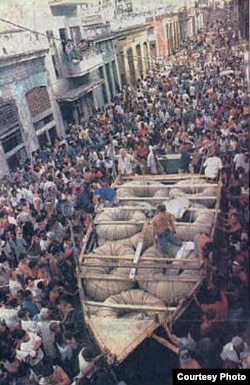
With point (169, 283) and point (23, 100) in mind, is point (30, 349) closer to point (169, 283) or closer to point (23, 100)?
point (169, 283)

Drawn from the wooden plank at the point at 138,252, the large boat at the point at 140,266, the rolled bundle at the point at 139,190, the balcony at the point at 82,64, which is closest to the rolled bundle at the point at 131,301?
the large boat at the point at 140,266

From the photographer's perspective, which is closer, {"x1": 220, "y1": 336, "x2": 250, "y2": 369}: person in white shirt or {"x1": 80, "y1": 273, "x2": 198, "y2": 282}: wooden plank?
{"x1": 220, "y1": 336, "x2": 250, "y2": 369}: person in white shirt

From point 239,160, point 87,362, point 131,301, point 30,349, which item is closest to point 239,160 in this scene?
point 239,160

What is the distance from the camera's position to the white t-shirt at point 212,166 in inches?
140

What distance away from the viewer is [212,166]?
358cm

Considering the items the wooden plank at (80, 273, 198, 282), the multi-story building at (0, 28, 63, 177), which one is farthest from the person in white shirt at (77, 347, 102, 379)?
the multi-story building at (0, 28, 63, 177)

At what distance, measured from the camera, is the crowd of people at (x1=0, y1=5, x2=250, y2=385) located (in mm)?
3391

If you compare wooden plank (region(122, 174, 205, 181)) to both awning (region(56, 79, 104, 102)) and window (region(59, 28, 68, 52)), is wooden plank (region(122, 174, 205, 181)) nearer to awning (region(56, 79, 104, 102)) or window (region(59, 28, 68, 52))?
awning (region(56, 79, 104, 102))

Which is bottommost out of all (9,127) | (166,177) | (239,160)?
(166,177)

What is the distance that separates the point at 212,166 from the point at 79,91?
1.20 m

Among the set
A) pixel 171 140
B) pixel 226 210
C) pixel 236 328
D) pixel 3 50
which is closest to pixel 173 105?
pixel 171 140

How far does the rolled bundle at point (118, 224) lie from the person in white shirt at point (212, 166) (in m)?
0.56

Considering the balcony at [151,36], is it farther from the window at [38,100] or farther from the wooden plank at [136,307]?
the wooden plank at [136,307]

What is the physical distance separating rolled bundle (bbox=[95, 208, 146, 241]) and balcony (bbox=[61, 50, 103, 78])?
1.12 meters
